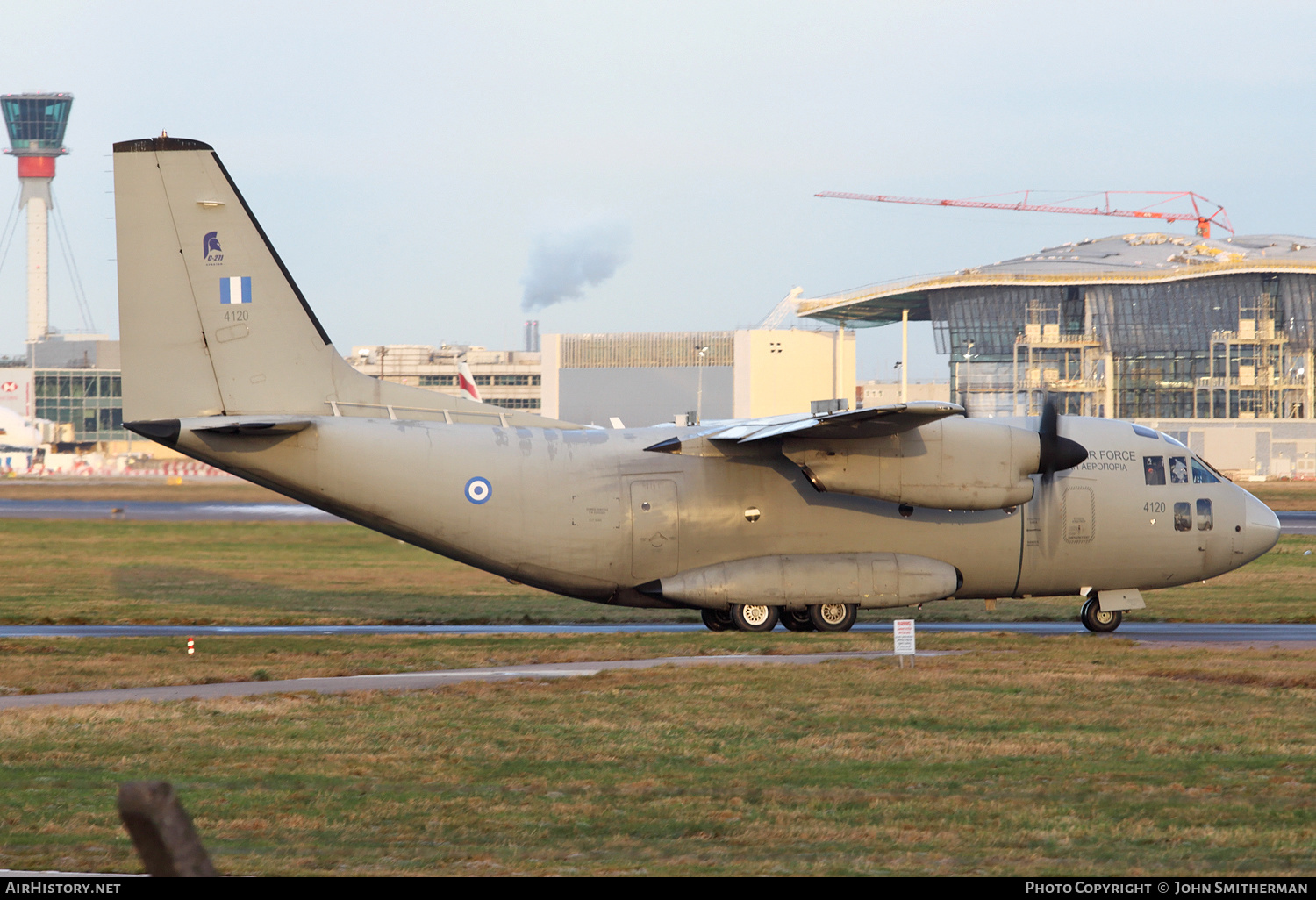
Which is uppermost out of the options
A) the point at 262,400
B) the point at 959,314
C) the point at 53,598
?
the point at 959,314

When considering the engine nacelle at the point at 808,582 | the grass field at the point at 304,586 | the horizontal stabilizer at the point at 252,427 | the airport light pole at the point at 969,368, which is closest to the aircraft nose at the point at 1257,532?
the grass field at the point at 304,586

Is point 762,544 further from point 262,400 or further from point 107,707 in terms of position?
point 107,707

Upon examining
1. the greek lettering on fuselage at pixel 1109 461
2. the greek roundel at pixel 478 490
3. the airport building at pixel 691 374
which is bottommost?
the greek roundel at pixel 478 490

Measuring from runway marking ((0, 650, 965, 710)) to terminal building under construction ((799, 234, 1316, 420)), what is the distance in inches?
4427

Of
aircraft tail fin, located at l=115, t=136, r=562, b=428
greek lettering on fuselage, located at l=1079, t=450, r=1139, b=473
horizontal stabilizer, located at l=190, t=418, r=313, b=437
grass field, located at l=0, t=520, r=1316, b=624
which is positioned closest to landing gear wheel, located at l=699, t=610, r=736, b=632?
grass field, located at l=0, t=520, r=1316, b=624

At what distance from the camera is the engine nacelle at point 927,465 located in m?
24.0

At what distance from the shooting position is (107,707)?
675 inches

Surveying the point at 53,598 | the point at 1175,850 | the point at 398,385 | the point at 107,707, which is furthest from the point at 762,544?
the point at 53,598

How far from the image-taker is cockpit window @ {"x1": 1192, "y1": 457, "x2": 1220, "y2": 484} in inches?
1054

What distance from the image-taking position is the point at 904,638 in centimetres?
2009

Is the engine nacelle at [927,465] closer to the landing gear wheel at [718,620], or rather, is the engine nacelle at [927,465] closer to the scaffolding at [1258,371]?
the landing gear wheel at [718,620]

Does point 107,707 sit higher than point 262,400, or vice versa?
point 262,400

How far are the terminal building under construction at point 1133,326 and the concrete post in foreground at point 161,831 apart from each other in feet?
425

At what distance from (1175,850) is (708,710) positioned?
791cm
